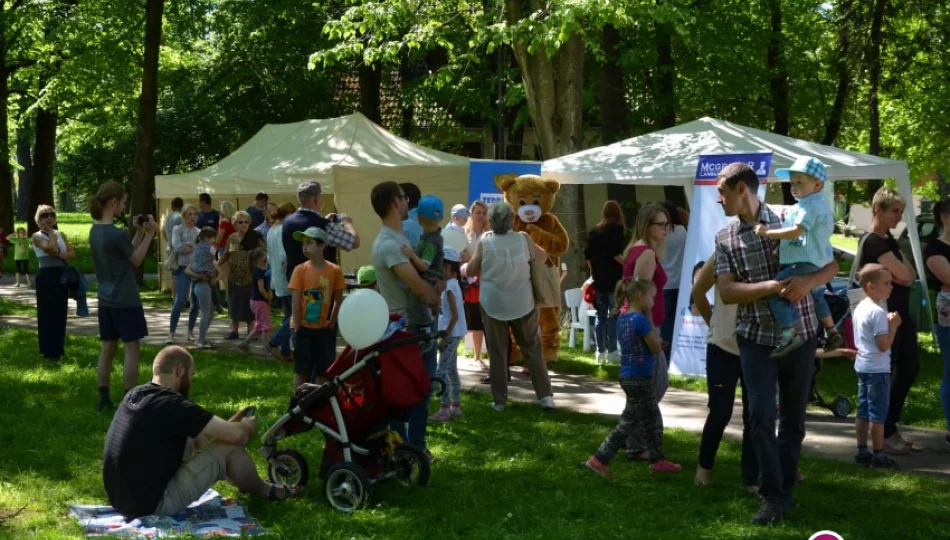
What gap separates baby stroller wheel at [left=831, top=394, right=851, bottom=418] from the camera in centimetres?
1030

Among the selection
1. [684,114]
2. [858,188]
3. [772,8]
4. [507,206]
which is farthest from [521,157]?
[507,206]

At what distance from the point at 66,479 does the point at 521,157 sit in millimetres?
28373

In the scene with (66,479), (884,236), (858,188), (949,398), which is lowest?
(66,479)

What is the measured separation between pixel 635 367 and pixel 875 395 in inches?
68.7

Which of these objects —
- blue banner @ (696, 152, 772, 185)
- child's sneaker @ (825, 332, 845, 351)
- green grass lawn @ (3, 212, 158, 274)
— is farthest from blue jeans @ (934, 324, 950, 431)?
green grass lawn @ (3, 212, 158, 274)

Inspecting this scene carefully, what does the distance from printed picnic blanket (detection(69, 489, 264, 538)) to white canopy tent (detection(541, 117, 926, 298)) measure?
23.9 feet

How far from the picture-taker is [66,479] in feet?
25.7

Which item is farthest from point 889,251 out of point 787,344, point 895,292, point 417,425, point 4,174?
point 4,174

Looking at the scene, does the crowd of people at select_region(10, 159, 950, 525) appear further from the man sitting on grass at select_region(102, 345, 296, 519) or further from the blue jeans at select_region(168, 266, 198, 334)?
the blue jeans at select_region(168, 266, 198, 334)

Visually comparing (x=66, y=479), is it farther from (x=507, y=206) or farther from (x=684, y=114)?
(x=684, y=114)

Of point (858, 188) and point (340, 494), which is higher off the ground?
point (858, 188)

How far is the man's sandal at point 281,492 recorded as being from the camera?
23.5 ft

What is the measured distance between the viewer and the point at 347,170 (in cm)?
1925

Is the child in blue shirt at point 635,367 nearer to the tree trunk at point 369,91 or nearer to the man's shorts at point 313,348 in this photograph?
the man's shorts at point 313,348
